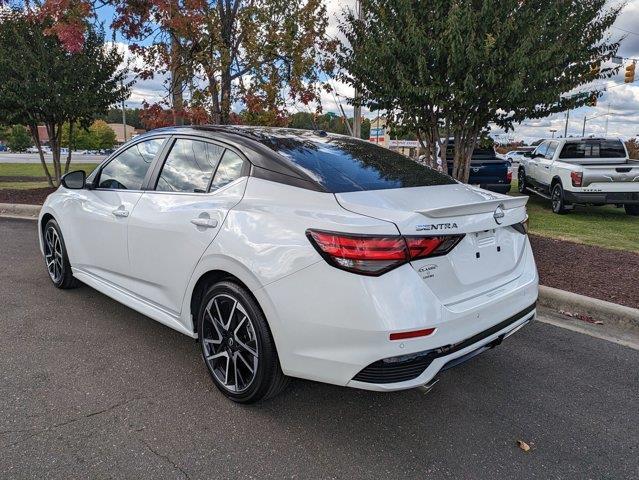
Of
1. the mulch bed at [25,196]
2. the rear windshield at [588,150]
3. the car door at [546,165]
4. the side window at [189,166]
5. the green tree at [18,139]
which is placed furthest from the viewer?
the green tree at [18,139]

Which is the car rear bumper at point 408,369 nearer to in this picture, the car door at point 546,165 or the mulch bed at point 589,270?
the mulch bed at point 589,270

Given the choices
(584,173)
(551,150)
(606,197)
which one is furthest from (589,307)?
(551,150)

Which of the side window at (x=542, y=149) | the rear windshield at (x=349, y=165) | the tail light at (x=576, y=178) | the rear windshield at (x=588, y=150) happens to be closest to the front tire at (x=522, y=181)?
the side window at (x=542, y=149)

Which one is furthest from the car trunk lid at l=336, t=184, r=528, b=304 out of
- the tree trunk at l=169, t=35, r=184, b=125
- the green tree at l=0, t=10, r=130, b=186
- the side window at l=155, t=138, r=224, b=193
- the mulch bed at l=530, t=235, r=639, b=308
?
the green tree at l=0, t=10, r=130, b=186

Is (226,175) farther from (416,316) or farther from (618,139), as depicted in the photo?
(618,139)

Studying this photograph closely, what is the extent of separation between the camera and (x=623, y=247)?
739 cm

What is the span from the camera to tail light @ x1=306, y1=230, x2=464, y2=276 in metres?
2.33

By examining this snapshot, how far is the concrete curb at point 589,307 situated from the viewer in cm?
441

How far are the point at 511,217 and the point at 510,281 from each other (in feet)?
1.26

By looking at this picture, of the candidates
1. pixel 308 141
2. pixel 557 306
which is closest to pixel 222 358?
pixel 308 141

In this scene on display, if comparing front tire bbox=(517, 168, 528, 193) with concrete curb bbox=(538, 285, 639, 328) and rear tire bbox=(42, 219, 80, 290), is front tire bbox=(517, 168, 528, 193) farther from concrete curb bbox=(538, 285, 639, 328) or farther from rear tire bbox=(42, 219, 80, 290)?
rear tire bbox=(42, 219, 80, 290)

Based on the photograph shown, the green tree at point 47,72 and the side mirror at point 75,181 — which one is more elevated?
the green tree at point 47,72

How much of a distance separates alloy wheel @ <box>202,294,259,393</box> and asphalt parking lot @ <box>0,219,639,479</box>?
0.55 feet

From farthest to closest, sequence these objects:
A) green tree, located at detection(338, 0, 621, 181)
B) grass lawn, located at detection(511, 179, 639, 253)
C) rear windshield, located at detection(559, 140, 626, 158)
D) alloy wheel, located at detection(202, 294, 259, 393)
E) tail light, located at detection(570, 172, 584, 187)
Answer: rear windshield, located at detection(559, 140, 626, 158) → tail light, located at detection(570, 172, 584, 187) → grass lawn, located at detection(511, 179, 639, 253) → green tree, located at detection(338, 0, 621, 181) → alloy wheel, located at detection(202, 294, 259, 393)
